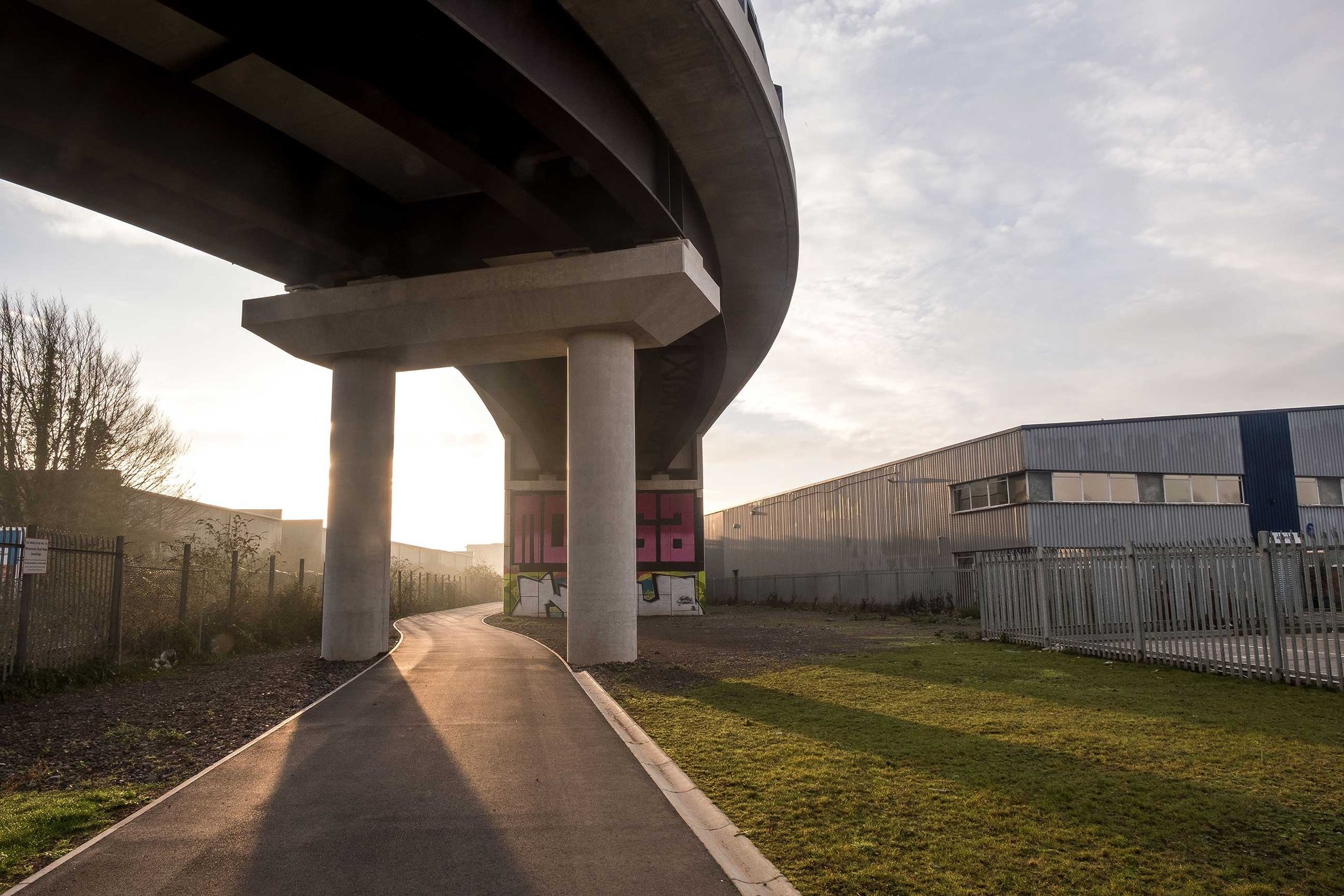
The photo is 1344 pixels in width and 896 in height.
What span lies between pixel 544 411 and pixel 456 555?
99027 millimetres

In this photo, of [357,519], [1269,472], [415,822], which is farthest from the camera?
[1269,472]

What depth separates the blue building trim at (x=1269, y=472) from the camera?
106 ft

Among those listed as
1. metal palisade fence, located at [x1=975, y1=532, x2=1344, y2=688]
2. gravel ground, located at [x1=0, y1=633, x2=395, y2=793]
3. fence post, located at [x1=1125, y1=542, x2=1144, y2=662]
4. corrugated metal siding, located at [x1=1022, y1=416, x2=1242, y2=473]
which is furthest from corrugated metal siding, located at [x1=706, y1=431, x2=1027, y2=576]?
gravel ground, located at [x1=0, y1=633, x2=395, y2=793]

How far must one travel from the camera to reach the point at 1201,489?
32000mm

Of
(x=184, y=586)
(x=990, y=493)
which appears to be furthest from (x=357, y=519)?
(x=990, y=493)

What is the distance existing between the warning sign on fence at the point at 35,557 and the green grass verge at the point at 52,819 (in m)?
5.94

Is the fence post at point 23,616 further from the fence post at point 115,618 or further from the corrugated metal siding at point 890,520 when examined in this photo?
the corrugated metal siding at point 890,520

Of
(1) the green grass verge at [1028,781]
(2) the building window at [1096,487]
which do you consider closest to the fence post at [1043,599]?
(1) the green grass verge at [1028,781]

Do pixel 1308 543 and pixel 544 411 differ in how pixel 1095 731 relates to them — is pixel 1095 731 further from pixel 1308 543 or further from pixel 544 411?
pixel 544 411

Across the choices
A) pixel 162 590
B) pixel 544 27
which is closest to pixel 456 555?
pixel 162 590

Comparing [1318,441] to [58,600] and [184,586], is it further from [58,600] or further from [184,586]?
[58,600]

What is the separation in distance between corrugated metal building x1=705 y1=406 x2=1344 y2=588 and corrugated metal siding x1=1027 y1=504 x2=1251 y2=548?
4cm

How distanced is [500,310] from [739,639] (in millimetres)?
10159

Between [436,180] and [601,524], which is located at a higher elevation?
[436,180]
